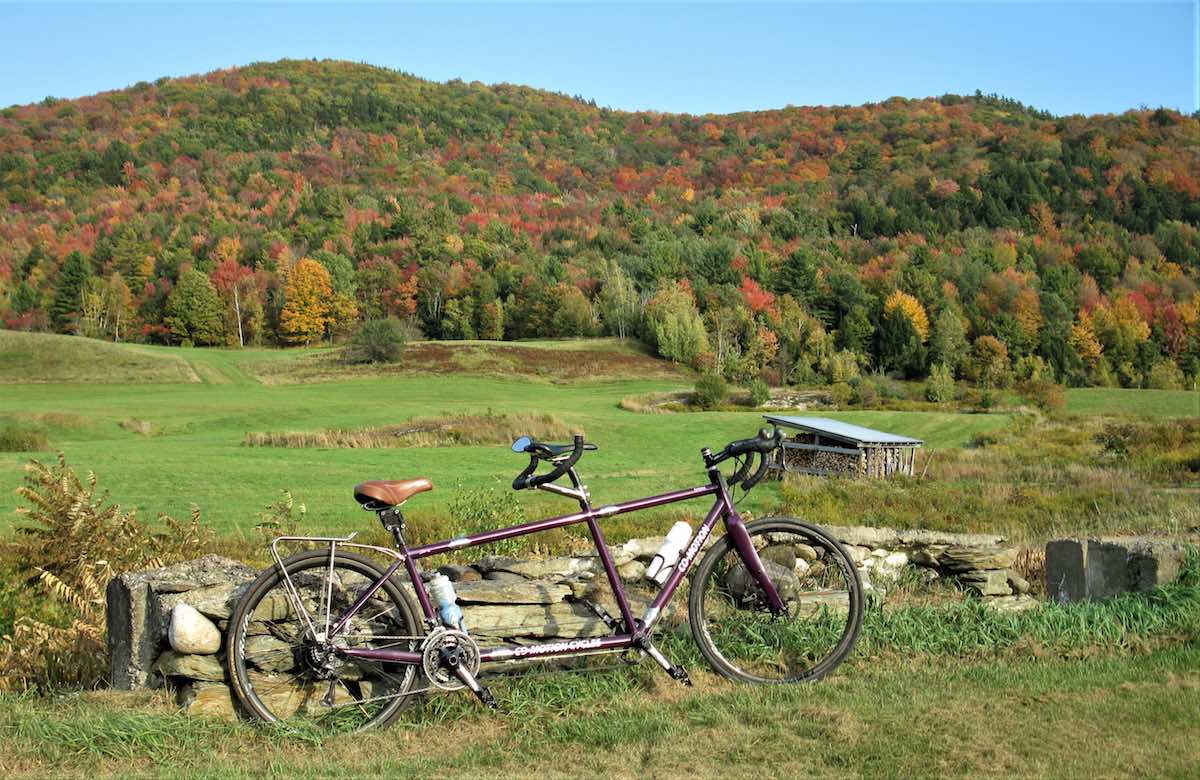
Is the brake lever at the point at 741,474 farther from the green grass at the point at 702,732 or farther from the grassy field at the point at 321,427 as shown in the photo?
the grassy field at the point at 321,427

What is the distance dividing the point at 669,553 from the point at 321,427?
1535 inches

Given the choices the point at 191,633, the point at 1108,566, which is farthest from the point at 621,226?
the point at 191,633

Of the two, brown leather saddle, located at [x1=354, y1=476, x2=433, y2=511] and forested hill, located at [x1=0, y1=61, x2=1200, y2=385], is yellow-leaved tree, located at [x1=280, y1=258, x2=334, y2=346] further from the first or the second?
brown leather saddle, located at [x1=354, y1=476, x2=433, y2=511]

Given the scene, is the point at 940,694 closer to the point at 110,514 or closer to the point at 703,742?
the point at 703,742

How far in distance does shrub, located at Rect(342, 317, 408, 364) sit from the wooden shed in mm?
47809

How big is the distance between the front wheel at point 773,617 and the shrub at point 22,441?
30.7 m

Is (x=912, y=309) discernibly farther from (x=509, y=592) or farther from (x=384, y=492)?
(x=384, y=492)

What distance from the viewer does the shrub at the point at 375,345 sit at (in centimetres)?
7400

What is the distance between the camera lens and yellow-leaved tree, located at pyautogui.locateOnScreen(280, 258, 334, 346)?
3760 inches

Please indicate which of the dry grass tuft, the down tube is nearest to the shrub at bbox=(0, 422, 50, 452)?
the dry grass tuft

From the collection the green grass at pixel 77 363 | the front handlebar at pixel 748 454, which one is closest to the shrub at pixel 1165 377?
the green grass at pixel 77 363

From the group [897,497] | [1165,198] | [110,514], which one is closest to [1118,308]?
[1165,198]

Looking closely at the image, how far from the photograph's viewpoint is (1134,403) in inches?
2432

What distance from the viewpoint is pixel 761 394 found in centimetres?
6175
